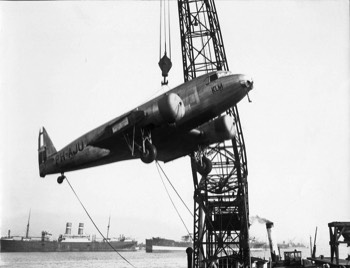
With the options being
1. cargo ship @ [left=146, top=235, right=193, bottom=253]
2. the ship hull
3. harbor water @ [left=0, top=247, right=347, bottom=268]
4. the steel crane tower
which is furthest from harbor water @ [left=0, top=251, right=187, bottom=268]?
the steel crane tower

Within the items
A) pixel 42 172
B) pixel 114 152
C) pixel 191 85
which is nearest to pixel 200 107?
pixel 191 85

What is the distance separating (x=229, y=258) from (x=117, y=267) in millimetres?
47146

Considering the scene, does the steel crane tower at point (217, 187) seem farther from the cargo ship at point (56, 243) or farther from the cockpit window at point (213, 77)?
the cargo ship at point (56, 243)

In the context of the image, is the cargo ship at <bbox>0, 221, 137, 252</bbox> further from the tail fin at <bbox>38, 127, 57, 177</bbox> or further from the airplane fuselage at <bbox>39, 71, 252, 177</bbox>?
the airplane fuselage at <bbox>39, 71, 252, 177</bbox>

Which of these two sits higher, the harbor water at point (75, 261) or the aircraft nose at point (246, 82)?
the aircraft nose at point (246, 82)

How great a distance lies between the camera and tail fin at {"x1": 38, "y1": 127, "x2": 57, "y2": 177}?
1833cm

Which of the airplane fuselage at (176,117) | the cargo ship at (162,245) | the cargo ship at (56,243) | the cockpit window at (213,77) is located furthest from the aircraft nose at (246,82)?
the cargo ship at (162,245)

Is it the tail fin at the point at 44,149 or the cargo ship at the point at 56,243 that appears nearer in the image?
the tail fin at the point at 44,149

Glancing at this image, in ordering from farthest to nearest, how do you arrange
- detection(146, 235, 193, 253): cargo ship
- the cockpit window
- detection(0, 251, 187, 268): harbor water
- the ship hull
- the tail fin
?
detection(146, 235, 193, 253): cargo ship
the ship hull
detection(0, 251, 187, 268): harbor water
the tail fin
the cockpit window

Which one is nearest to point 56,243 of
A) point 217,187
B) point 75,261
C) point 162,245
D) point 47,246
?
point 47,246

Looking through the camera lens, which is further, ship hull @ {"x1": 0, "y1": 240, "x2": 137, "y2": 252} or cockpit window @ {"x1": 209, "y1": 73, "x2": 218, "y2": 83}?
ship hull @ {"x1": 0, "y1": 240, "x2": 137, "y2": 252}

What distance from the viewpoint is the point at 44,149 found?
1930cm

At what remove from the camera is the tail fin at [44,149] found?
18.3 metres

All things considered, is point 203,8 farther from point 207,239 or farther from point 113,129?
point 207,239
